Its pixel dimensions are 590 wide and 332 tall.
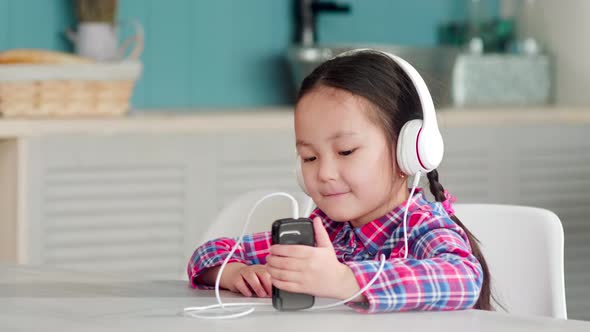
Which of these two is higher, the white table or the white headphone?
the white headphone

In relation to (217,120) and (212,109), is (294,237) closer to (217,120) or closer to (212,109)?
(217,120)

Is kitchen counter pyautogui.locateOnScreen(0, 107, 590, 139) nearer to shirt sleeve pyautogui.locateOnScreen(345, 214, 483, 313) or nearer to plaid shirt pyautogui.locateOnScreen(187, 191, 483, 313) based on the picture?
plaid shirt pyautogui.locateOnScreen(187, 191, 483, 313)

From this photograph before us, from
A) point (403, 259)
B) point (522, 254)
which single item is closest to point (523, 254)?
point (522, 254)

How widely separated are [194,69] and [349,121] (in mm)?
2116

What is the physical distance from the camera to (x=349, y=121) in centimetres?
133

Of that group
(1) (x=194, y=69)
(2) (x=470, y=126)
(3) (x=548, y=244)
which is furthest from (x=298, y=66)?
(3) (x=548, y=244)

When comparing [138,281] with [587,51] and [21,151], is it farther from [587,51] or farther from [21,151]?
[587,51]

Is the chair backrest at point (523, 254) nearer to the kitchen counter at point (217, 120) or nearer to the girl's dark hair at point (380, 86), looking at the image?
the girl's dark hair at point (380, 86)

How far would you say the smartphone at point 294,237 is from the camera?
1179 mm

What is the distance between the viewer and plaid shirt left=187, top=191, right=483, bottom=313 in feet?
3.92

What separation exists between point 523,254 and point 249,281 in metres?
0.47

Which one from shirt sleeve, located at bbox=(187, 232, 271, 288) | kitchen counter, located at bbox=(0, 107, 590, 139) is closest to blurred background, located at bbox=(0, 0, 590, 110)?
kitchen counter, located at bbox=(0, 107, 590, 139)

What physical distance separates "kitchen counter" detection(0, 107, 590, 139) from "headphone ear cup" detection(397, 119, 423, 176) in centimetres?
133

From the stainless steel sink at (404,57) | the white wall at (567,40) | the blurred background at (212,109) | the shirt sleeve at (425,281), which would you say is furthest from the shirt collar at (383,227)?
the white wall at (567,40)
